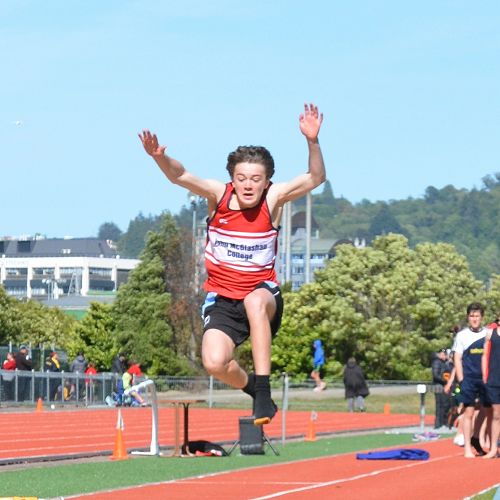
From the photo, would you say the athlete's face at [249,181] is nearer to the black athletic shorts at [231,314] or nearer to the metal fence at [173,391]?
the black athletic shorts at [231,314]

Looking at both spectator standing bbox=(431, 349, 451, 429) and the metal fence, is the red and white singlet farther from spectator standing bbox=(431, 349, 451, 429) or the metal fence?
the metal fence

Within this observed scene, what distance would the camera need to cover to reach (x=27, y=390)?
3881 centimetres

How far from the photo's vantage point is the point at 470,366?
19969 millimetres

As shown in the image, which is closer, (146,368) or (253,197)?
(253,197)

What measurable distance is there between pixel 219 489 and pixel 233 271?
475cm

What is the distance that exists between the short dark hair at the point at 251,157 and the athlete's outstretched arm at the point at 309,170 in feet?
0.49

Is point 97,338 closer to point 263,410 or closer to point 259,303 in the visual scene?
point 259,303

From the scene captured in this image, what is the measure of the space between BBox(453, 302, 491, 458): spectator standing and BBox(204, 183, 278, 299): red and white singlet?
9727 mm

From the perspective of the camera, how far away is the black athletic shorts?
1030 cm

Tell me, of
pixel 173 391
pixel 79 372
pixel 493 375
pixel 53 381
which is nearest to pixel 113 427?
pixel 53 381

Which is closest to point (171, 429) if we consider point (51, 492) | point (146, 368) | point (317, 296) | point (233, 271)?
point (51, 492)

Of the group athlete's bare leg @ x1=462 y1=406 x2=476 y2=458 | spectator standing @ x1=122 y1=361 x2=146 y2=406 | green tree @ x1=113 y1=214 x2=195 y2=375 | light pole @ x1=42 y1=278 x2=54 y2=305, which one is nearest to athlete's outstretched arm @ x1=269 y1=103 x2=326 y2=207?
athlete's bare leg @ x1=462 y1=406 x2=476 y2=458

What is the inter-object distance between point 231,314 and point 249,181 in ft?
2.91

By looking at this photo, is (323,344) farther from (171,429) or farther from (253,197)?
(253,197)
